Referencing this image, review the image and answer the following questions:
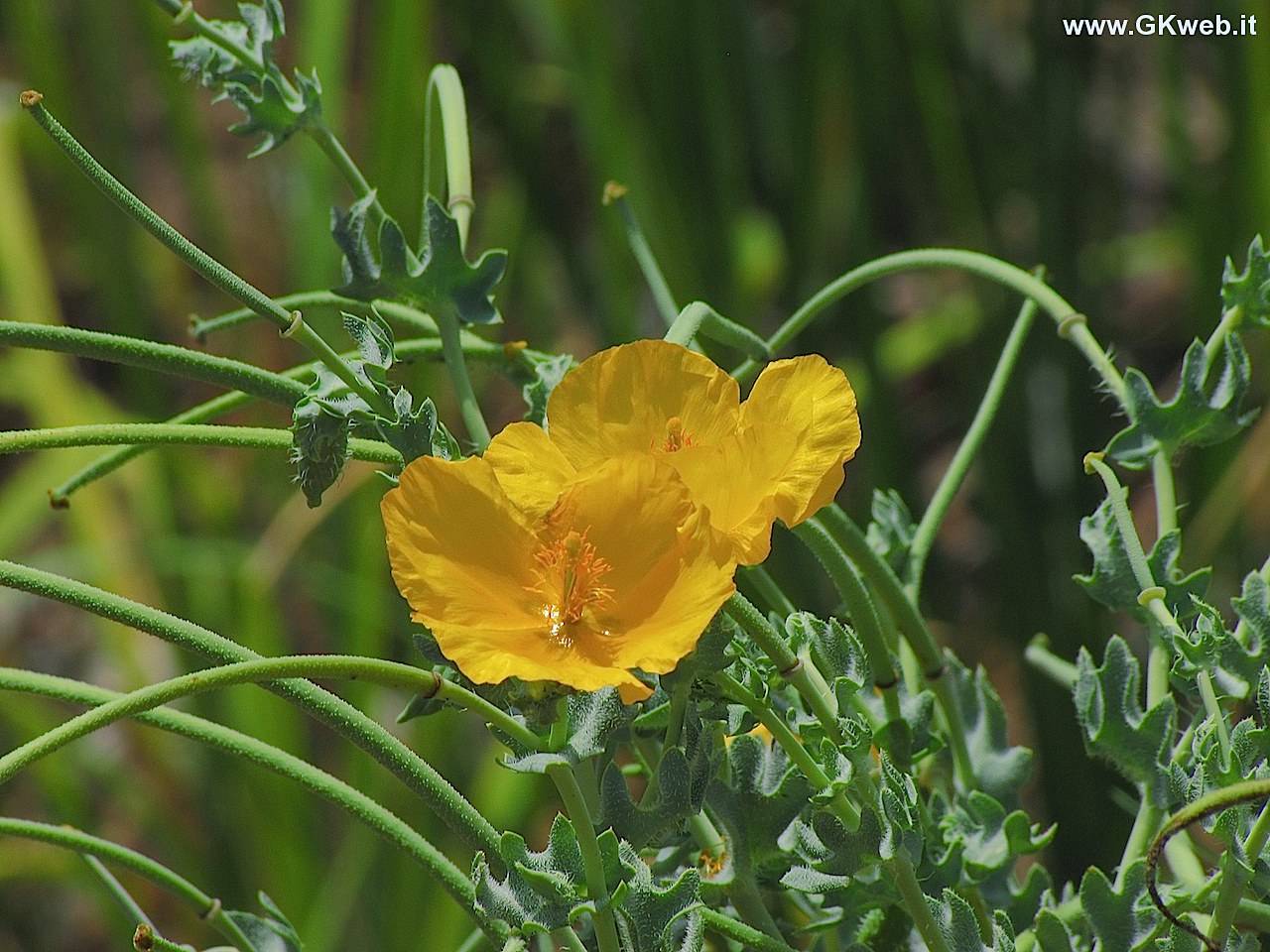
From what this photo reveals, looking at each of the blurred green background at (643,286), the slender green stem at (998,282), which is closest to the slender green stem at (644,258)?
the slender green stem at (998,282)

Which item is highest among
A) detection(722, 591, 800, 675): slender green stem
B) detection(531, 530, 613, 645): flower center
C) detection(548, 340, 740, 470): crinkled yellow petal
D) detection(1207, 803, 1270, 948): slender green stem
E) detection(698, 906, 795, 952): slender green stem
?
detection(548, 340, 740, 470): crinkled yellow petal

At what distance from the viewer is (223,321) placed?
1.44 ft

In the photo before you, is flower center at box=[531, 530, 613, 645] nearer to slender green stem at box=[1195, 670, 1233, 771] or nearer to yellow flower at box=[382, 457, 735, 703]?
yellow flower at box=[382, 457, 735, 703]

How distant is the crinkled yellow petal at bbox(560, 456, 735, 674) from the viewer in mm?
270

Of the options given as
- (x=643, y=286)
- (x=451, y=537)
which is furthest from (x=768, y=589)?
(x=643, y=286)

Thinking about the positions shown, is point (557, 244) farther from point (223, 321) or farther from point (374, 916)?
point (223, 321)

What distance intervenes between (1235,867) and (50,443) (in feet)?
0.90

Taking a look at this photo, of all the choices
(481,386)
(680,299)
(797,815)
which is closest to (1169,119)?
(680,299)

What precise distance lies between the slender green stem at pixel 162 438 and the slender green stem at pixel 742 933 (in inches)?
5.2

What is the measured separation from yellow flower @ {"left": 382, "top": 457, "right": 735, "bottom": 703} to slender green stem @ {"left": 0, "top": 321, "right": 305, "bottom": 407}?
3.1 inches


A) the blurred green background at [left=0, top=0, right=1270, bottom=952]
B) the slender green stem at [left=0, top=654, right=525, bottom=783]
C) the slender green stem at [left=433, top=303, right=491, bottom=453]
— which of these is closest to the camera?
the slender green stem at [left=0, top=654, right=525, bottom=783]

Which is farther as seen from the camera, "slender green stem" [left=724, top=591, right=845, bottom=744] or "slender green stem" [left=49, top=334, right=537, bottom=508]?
"slender green stem" [left=49, top=334, right=537, bottom=508]

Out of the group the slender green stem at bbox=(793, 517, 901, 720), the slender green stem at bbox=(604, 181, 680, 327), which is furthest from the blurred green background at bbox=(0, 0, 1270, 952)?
the slender green stem at bbox=(793, 517, 901, 720)

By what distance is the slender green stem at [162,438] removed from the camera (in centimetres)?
31
